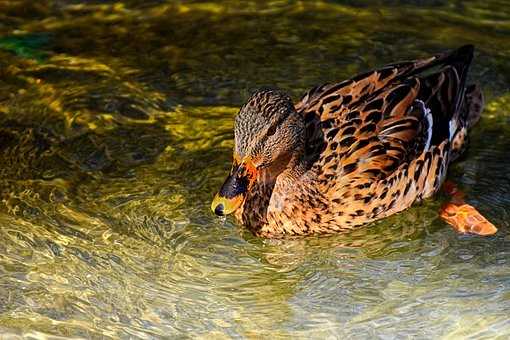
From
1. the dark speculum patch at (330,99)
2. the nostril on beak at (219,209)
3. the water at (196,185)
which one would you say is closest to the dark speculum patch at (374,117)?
the dark speculum patch at (330,99)

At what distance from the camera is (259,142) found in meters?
7.34

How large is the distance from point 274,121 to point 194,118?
6.37 ft

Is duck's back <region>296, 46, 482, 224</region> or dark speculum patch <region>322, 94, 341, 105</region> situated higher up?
dark speculum patch <region>322, 94, 341, 105</region>

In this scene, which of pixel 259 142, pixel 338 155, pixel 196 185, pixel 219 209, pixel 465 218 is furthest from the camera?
pixel 196 185

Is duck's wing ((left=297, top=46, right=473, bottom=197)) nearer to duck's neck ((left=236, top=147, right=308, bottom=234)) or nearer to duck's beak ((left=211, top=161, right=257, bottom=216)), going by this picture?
duck's neck ((left=236, top=147, right=308, bottom=234))

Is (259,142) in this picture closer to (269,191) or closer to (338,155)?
(269,191)

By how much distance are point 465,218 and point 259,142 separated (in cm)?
157

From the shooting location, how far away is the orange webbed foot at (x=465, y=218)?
7656 millimetres

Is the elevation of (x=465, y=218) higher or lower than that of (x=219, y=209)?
lower

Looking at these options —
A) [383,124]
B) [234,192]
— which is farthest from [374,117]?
[234,192]

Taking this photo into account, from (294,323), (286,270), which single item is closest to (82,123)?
(286,270)

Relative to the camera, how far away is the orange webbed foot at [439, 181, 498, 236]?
7.66 m

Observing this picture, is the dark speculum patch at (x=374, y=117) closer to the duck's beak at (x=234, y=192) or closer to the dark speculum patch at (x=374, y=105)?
the dark speculum patch at (x=374, y=105)

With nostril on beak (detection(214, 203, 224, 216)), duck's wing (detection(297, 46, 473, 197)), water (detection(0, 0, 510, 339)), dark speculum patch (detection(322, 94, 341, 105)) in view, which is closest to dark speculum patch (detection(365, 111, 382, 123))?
duck's wing (detection(297, 46, 473, 197))
